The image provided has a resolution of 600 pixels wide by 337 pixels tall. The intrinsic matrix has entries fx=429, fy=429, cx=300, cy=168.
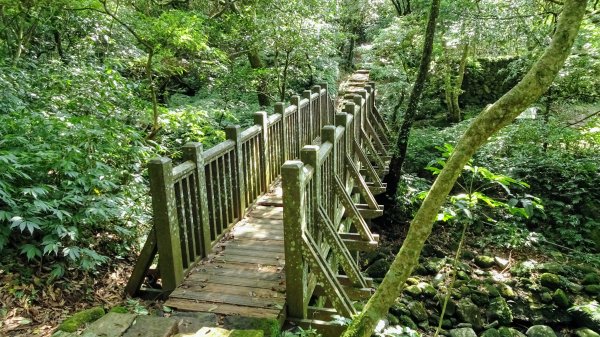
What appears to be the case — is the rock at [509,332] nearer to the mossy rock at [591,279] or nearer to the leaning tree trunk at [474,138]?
the mossy rock at [591,279]

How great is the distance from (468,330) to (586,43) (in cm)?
834

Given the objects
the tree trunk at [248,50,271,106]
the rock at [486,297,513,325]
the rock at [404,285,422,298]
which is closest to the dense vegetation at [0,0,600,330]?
the tree trunk at [248,50,271,106]

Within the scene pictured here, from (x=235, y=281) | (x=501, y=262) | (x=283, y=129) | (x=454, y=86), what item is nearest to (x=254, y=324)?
(x=235, y=281)

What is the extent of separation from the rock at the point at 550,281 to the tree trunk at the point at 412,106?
3.55m

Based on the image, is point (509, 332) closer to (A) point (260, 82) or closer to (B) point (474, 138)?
(B) point (474, 138)

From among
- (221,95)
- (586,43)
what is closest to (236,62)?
(221,95)

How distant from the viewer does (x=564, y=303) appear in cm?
836

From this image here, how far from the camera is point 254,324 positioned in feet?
11.2

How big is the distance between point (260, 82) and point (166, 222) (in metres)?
8.83

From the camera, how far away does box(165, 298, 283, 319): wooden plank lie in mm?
3604

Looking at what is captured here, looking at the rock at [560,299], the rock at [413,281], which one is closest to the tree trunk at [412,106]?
the rock at [413,281]

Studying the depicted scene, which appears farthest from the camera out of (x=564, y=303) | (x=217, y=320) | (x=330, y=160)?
(x=564, y=303)

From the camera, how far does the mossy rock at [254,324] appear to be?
132 inches

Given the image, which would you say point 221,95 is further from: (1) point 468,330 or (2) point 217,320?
(2) point 217,320
